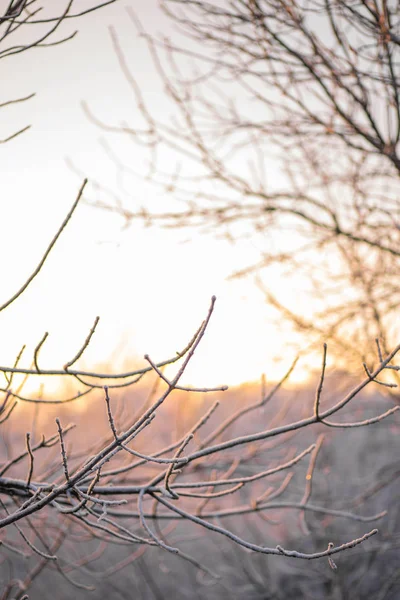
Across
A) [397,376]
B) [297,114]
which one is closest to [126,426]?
[397,376]

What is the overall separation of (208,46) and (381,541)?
159 inches

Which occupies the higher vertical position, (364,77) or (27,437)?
(364,77)

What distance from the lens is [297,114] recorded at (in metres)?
2.93

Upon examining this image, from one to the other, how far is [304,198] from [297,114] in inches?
26.9

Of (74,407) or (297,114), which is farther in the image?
(74,407)

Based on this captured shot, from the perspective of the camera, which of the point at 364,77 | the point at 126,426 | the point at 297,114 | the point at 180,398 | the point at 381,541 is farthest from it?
the point at 381,541

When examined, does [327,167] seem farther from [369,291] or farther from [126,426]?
[126,426]

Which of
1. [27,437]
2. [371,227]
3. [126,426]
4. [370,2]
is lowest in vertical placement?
[27,437]

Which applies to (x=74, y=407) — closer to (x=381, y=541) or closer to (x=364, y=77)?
(x=381, y=541)

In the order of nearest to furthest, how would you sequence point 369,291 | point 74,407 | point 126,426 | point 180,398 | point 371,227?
point 126,426 → point 180,398 → point 371,227 → point 369,291 → point 74,407

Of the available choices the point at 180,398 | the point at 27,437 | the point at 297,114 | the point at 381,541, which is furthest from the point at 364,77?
the point at 381,541

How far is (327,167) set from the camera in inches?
140

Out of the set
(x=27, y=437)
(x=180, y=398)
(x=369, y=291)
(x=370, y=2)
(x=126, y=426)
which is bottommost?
(x=27, y=437)

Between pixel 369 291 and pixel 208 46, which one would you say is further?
pixel 369 291
